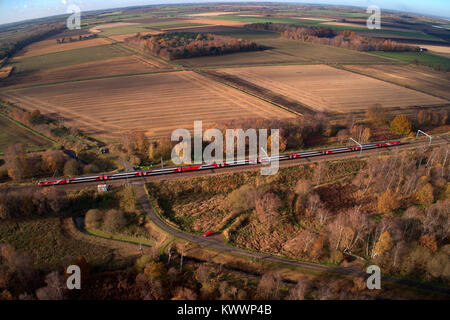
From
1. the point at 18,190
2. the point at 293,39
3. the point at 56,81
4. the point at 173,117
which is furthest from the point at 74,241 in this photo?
the point at 293,39

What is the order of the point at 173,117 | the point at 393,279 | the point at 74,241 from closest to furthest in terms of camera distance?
the point at 393,279, the point at 74,241, the point at 173,117

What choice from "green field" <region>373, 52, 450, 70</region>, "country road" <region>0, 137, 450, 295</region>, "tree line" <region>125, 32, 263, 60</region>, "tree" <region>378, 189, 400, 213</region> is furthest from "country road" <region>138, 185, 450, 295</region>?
"green field" <region>373, 52, 450, 70</region>

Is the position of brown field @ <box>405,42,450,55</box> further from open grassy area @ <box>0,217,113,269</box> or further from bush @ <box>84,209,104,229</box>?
open grassy area @ <box>0,217,113,269</box>

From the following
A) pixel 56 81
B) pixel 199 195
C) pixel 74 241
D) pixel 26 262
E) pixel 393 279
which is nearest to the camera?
pixel 26 262

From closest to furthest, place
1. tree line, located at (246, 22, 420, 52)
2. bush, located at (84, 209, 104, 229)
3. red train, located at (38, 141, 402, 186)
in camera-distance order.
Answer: bush, located at (84, 209, 104, 229)
red train, located at (38, 141, 402, 186)
tree line, located at (246, 22, 420, 52)

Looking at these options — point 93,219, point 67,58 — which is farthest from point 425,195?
point 67,58

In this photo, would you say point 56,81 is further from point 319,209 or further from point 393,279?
point 393,279
